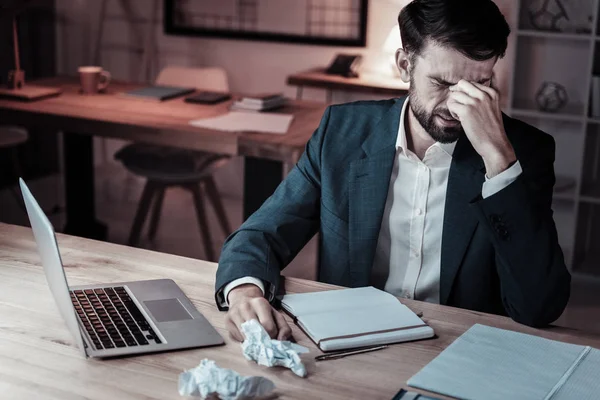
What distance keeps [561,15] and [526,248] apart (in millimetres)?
2659

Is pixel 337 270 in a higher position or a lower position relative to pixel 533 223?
lower

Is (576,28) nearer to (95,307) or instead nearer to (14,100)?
(14,100)

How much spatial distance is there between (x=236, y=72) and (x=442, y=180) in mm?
3398

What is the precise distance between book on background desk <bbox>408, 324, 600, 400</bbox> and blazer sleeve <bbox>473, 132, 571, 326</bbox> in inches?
5.5

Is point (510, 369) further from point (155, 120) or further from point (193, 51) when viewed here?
point (193, 51)

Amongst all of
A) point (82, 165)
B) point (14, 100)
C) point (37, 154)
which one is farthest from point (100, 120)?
point (37, 154)

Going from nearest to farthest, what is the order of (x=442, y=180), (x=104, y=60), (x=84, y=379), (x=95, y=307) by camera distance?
(x=84, y=379) → (x=95, y=307) → (x=442, y=180) → (x=104, y=60)

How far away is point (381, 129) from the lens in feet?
6.08

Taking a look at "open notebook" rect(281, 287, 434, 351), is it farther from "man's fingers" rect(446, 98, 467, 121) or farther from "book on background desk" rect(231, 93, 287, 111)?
"book on background desk" rect(231, 93, 287, 111)

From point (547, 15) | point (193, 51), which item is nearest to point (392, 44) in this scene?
point (547, 15)

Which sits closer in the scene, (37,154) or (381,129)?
(381,129)

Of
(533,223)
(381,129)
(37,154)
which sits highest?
(381,129)

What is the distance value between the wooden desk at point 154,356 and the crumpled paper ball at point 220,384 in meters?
0.03

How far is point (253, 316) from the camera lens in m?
1.44
